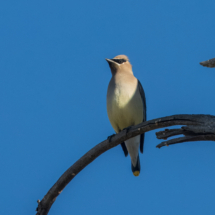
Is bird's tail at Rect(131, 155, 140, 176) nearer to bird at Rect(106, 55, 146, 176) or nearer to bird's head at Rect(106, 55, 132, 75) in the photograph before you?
bird at Rect(106, 55, 146, 176)

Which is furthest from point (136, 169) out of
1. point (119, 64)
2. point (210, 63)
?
point (210, 63)

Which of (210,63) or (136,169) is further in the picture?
(136,169)

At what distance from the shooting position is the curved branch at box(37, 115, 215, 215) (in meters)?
3.45

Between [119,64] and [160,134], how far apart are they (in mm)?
2937

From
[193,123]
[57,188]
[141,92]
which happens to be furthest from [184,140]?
[141,92]

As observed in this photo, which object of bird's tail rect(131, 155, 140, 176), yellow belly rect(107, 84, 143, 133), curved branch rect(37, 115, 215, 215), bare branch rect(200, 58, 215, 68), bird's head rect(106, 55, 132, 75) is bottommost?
curved branch rect(37, 115, 215, 215)

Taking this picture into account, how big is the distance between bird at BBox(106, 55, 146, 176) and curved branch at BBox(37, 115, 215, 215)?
163 centimetres

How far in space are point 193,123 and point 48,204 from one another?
1.65m

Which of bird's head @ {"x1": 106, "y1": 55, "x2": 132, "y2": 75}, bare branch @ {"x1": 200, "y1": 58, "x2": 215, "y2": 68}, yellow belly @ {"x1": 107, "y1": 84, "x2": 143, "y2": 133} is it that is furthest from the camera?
bird's head @ {"x1": 106, "y1": 55, "x2": 132, "y2": 75}

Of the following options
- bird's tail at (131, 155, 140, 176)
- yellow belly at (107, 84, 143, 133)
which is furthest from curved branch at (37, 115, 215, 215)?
bird's tail at (131, 155, 140, 176)

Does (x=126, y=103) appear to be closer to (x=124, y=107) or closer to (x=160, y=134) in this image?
(x=124, y=107)

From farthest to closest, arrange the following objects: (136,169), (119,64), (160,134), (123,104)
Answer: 1. (119,64)
2. (136,169)
3. (123,104)
4. (160,134)

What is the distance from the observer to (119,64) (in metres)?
6.59

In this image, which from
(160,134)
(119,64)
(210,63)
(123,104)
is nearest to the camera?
(210,63)
